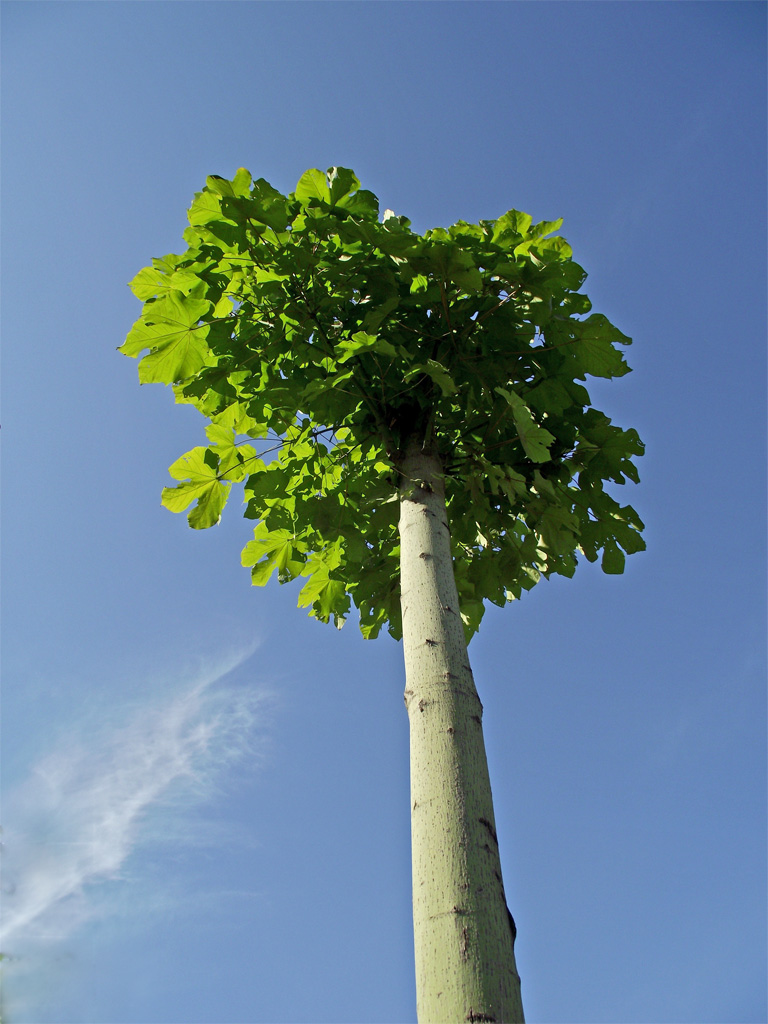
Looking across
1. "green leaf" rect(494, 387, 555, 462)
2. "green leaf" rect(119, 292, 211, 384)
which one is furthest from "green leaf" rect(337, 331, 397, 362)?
"green leaf" rect(119, 292, 211, 384)

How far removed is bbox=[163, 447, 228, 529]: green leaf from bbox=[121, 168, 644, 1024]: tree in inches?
0.4

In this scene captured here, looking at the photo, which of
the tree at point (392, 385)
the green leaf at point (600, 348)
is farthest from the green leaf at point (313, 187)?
the green leaf at point (600, 348)

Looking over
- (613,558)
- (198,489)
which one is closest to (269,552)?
(198,489)

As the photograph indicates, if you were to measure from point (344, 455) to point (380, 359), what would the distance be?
0.54 meters

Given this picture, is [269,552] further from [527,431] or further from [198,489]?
[527,431]

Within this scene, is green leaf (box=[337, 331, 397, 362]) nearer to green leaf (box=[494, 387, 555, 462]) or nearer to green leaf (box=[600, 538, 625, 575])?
green leaf (box=[494, 387, 555, 462])

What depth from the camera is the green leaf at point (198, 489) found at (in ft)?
11.6

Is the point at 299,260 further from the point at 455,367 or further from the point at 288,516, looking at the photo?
the point at 288,516

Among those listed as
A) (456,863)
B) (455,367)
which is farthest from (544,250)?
(456,863)

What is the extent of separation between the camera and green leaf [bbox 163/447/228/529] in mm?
3521

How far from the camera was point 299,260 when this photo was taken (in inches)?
121

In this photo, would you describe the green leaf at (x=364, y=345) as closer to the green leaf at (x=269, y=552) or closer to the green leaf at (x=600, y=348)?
the green leaf at (x=600, y=348)

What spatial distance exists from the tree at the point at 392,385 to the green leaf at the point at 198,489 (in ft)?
0.03

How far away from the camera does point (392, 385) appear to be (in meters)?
3.37
